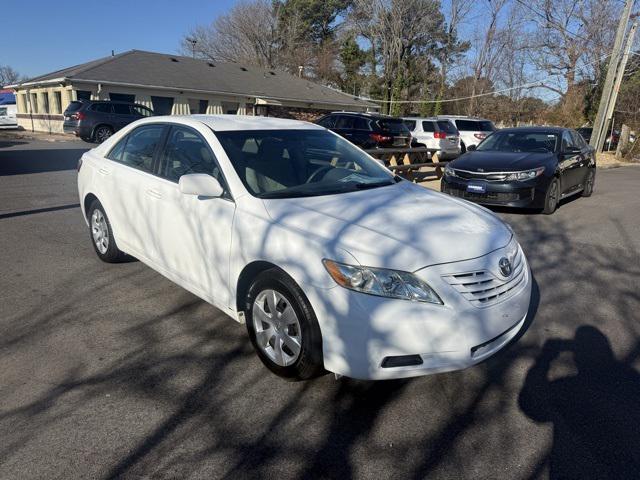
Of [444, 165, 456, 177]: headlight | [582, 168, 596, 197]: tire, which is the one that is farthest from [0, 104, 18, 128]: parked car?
[582, 168, 596, 197]: tire

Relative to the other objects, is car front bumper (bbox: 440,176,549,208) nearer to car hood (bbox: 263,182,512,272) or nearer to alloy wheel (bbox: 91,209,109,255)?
car hood (bbox: 263,182,512,272)

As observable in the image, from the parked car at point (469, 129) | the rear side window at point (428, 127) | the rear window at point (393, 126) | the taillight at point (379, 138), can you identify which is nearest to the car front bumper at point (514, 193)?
the taillight at point (379, 138)

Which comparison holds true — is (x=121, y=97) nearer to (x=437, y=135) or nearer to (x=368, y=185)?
(x=437, y=135)

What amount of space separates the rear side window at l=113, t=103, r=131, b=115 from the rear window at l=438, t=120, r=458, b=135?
1239cm

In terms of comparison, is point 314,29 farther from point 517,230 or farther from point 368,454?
point 368,454

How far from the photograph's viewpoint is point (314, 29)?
165 feet

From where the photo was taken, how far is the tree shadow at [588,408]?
99.5 inches

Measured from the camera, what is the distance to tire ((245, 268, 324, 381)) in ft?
9.46

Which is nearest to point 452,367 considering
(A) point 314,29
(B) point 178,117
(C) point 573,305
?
(C) point 573,305

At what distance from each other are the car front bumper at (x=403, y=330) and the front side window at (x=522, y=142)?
7275mm

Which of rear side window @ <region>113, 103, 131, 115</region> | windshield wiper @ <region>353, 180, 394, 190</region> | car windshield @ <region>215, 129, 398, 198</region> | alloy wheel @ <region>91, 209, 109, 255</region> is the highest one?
car windshield @ <region>215, 129, 398, 198</region>

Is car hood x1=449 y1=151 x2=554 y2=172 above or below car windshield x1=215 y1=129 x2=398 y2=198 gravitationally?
below

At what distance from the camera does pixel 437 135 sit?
16797 millimetres

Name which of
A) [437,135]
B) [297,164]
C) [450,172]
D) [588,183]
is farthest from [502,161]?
[437,135]
